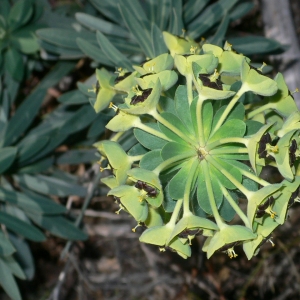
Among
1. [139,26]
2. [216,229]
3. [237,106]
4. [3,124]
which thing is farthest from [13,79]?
[216,229]

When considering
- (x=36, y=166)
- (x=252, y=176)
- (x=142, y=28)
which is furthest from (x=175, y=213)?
(x=36, y=166)

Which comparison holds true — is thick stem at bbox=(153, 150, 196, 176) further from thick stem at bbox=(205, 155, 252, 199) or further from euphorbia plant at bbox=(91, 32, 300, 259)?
thick stem at bbox=(205, 155, 252, 199)

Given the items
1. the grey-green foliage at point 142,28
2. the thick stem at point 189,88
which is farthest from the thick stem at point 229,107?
the grey-green foliage at point 142,28

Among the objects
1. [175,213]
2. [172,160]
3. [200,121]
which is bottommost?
[175,213]

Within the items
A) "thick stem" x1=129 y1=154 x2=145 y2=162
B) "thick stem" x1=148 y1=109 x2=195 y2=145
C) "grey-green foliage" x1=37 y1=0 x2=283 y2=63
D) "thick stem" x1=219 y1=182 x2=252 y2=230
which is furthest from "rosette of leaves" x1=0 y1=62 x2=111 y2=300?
"thick stem" x1=219 y1=182 x2=252 y2=230

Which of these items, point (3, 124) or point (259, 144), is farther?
point (3, 124)

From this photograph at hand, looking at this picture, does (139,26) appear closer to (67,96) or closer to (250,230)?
(67,96)

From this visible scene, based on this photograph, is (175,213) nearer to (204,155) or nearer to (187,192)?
(187,192)
